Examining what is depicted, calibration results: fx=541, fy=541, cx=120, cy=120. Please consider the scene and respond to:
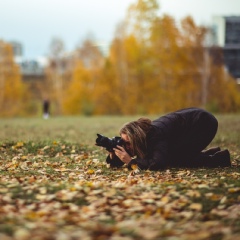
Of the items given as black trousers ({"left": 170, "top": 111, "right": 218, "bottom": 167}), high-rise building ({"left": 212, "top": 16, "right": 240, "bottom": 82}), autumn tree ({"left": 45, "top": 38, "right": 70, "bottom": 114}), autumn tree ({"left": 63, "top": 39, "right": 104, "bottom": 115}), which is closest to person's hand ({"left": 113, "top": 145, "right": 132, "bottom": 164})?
black trousers ({"left": 170, "top": 111, "right": 218, "bottom": 167})

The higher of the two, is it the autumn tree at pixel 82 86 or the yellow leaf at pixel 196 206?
the autumn tree at pixel 82 86

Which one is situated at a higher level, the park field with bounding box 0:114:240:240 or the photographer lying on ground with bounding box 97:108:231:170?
the photographer lying on ground with bounding box 97:108:231:170

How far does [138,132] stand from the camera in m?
8.91

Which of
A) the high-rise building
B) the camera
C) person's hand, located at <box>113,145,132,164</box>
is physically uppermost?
the high-rise building

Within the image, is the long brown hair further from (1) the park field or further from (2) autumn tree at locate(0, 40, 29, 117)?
(2) autumn tree at locate(0, 40, 29, 117)

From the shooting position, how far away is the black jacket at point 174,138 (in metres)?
9.07

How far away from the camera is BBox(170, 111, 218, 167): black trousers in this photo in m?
9.55

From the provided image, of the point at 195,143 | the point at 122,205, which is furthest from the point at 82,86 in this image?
the point at 122,205

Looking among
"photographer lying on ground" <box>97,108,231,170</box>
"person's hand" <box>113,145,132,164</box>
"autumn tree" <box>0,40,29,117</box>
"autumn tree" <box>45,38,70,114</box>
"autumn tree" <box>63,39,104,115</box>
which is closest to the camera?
"photographer lying on ground" <box>97,108,231,170</box>

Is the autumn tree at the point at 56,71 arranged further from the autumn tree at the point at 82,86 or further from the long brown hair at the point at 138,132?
the long brown hair at the point at 138,132

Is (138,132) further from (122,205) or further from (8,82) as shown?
(8,82)

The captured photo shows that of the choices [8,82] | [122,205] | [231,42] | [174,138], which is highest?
[231,42]

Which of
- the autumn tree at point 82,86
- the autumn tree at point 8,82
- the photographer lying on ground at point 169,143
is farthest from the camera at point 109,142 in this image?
the autumn tree at point 8,82

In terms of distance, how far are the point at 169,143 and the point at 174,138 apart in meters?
0.15
